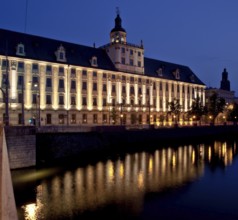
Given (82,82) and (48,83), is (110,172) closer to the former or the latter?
(48,83)

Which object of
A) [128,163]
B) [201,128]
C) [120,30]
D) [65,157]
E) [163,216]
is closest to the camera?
→ [163,216]

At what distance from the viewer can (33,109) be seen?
199 feet

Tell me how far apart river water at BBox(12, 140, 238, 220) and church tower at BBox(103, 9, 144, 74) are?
43696 mm

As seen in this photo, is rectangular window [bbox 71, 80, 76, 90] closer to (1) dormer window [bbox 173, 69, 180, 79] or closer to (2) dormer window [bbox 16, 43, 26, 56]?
(2) dormer window [bbox 16, 43, 26, 56]

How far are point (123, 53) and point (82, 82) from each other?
17871 millimetres

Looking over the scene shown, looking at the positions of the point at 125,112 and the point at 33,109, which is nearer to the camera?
the point at 33,109

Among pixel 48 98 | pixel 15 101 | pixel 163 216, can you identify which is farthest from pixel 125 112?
pixel 163 216

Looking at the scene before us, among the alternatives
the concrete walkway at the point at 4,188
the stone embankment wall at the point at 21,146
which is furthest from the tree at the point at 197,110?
the concrete walkway at the point at 4,188

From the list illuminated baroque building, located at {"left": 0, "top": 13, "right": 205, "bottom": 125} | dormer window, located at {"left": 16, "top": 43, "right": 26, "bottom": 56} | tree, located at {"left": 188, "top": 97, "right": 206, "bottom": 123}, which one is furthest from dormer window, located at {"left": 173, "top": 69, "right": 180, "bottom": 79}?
dormer window, located at {"left": 16, "top": 43, "right": 26, "bottom": 56}

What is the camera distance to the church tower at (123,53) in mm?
79625

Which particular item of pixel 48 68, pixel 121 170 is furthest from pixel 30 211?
pixel 48 68

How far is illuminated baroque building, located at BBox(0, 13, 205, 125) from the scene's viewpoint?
59.7m

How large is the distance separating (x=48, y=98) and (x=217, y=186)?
4555cm

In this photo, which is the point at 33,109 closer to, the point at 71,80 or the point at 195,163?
the point at 71,80
